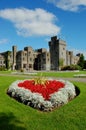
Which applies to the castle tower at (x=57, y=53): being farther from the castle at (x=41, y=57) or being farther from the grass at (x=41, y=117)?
the grass at (x=41, y=117)

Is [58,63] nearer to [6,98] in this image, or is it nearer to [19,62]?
[19,62]

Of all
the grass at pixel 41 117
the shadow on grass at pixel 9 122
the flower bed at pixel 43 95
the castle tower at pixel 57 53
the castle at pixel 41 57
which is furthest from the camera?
the castle tower at pixel 57 53

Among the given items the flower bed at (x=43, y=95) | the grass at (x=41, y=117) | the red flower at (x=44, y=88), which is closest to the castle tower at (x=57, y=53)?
the red flower at (x=44, y=88)

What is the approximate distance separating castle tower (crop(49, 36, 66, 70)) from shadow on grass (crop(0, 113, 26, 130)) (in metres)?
100

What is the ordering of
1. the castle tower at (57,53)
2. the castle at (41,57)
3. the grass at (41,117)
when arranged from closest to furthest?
the grass at (41,117)
the castle at (41,57)
the castle tower at (57,53)

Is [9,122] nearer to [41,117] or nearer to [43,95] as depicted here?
[41,117]

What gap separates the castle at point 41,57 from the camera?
11312 cm

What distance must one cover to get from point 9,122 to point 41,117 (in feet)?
5.57

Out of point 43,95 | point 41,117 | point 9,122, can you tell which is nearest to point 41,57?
point 43,95

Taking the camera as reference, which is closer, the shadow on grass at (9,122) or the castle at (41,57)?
the shadow on grass at (9,122)

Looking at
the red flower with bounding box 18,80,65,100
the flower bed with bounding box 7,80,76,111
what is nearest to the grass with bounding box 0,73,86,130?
the flower bed with bounding box 7,80,76,111

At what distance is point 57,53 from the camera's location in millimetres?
115625

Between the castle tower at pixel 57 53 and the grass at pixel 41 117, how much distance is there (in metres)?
99.0

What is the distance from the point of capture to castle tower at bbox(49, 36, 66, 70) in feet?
372
